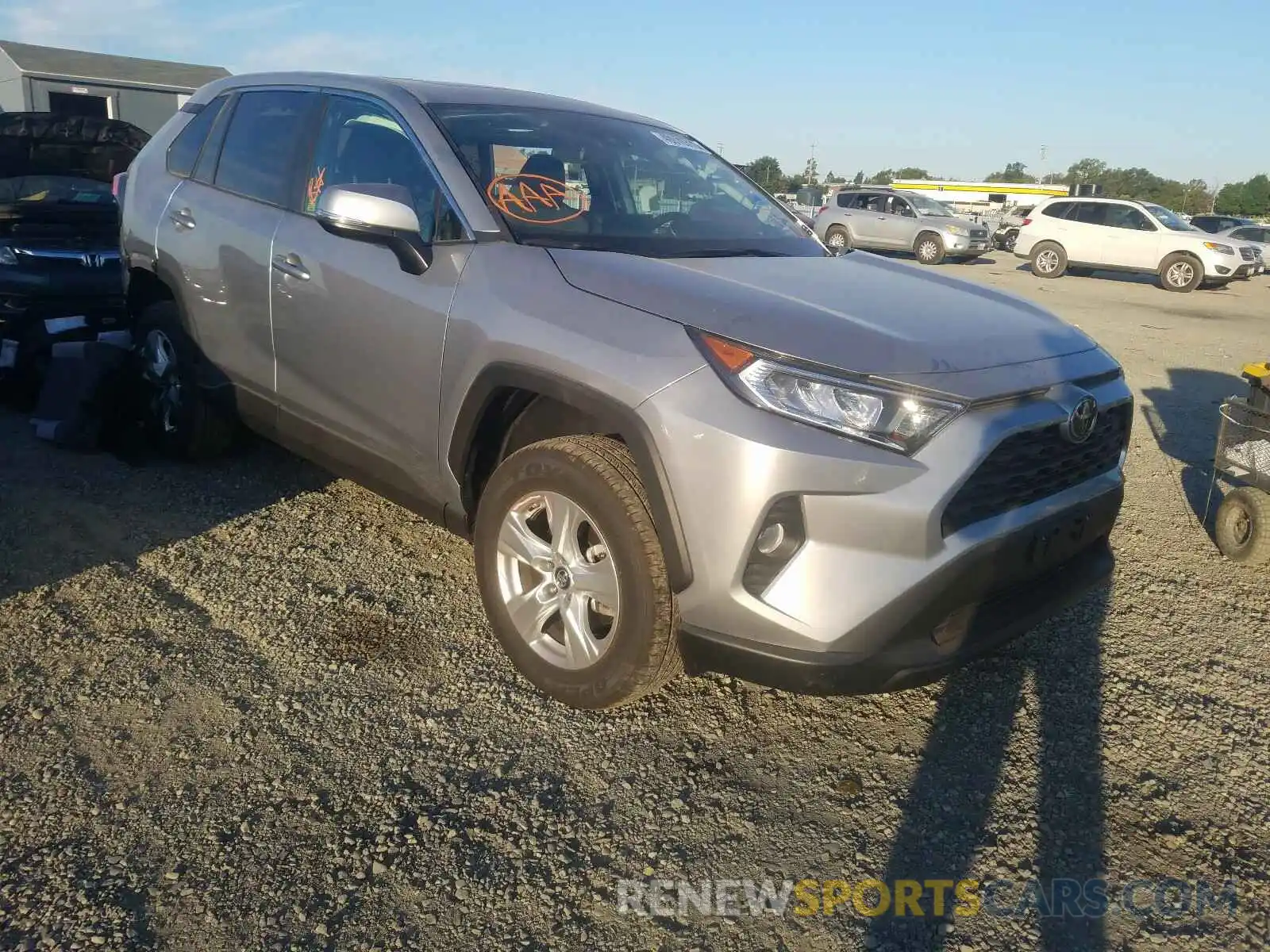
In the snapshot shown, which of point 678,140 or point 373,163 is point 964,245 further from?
point 373,163

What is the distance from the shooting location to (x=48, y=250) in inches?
232

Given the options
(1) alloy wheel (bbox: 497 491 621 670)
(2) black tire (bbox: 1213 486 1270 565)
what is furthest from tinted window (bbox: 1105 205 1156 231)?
(1) alloy wheel (bbox: 497 491 621 670)

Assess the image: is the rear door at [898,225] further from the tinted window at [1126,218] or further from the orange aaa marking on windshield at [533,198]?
the orange aaa marking on windshield at [533,198]

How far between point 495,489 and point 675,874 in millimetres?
1234

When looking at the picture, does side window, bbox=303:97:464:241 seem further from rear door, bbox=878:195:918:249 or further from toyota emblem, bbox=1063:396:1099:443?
rear door, bbox=878:195:918:249

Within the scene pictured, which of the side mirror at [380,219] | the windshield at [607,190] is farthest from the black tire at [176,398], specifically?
the windshield at [607,190]

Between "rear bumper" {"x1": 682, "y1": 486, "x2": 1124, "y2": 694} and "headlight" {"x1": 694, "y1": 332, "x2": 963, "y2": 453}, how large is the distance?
0.34 metres

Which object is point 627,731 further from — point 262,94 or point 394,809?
point 262,94

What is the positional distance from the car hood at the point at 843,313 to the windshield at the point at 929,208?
2134cm

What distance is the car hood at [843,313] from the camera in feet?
8.27

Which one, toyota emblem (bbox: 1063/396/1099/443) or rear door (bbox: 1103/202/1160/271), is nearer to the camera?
toyota emblem (bbox: 1063/396/1099/443)

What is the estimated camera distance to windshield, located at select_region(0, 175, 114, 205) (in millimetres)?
6012

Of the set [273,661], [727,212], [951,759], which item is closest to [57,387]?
[273,661]

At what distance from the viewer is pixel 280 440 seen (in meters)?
4.07
